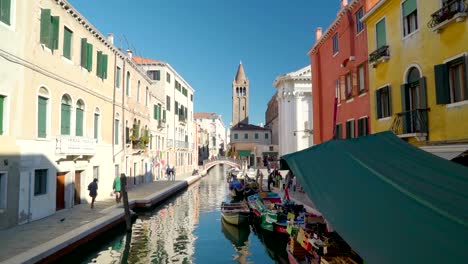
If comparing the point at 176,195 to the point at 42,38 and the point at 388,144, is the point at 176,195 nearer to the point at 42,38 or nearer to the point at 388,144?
the point at 42,38

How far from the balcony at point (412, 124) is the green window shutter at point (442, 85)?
2.74 ft

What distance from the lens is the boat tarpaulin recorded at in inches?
134

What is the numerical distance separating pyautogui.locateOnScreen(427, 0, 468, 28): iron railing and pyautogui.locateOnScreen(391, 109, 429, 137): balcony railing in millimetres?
2491

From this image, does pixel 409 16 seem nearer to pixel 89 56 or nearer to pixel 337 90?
pixel 337 90

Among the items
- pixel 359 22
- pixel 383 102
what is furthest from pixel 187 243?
pixel 359 22

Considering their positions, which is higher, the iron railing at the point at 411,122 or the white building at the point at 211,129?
the white building at the point at 211,129

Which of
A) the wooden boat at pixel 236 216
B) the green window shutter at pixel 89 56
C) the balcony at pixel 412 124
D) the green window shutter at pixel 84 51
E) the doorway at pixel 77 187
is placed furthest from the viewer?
the green window shutter at pixel 89 56

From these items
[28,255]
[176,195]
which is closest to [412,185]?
[28,255]

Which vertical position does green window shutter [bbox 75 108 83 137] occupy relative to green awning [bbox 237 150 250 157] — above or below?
above

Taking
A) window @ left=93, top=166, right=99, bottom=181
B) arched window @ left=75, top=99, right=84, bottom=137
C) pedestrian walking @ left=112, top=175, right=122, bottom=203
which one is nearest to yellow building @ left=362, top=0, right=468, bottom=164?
pedestrian walking @ left=112, top=175, right=122, bottom=203

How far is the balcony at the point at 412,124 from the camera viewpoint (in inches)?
399

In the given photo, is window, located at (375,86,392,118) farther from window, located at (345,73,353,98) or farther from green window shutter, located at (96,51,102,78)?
green window shutter, located at (96,51,102,78)

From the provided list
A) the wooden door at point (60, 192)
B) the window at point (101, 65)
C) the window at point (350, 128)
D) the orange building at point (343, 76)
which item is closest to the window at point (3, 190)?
the wooden door at point (60, 192)

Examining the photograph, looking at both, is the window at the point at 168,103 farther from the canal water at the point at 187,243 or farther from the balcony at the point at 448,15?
the balcony at the point at 448,15
